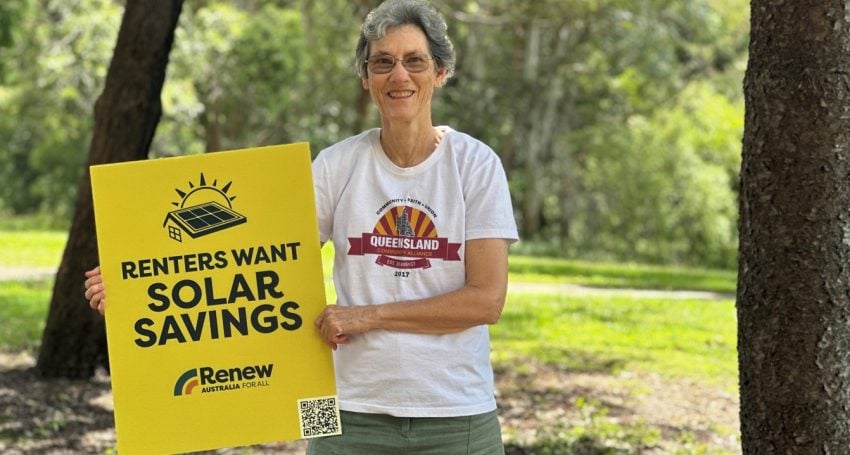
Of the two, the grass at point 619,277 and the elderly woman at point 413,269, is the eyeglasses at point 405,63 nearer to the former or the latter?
the elderly woman at point 413,269

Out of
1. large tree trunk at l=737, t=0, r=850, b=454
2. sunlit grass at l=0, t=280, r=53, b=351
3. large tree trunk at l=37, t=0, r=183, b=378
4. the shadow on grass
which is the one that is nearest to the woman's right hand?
large tree trunk at l=737, t=0, r=850, b=454

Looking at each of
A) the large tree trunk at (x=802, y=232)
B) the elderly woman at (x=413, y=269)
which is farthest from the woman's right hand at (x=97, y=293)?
the large tree trunk at (x=802, y=232)

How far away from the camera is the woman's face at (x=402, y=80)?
10.2ft

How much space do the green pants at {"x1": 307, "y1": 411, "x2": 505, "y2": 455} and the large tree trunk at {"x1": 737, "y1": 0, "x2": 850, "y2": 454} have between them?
1.18m

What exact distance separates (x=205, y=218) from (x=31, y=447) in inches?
178

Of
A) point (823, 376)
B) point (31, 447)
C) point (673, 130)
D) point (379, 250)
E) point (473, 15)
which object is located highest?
point (473, 15)

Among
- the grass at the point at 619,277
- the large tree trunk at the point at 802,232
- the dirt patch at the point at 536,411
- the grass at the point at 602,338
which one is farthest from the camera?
the grass at the point at 619,277

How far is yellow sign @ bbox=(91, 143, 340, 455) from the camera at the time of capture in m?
3.15

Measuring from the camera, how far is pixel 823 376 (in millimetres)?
3854

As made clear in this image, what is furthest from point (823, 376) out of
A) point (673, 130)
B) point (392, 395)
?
point (673, 130)

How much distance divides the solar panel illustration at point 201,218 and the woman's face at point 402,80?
18.2 inches

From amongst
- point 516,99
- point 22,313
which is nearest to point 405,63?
point 22,313

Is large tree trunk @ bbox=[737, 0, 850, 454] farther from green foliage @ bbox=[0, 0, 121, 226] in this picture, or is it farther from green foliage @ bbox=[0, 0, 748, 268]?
green foliage @ bbox=[0, 0, 121, 226]

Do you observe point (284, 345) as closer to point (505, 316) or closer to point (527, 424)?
point (527, 424)
